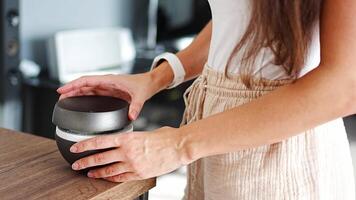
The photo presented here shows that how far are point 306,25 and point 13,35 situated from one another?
5.60 feet

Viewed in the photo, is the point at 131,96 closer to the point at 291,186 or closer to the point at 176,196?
the point at 291,186

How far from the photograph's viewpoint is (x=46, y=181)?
2.61 ft

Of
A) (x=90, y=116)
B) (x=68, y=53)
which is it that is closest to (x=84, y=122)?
(x=90, y=116)

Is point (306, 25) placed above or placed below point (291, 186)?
above

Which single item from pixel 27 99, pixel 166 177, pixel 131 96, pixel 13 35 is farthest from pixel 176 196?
pixel 131 96

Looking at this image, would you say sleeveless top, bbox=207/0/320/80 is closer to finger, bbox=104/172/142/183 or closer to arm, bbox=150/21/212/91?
arm, bbox=150/21/212/91

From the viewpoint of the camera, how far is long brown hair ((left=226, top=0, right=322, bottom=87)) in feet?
2.62

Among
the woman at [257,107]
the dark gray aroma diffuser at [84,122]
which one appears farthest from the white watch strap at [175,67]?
the dark gray aroma diffuser at [84,122]

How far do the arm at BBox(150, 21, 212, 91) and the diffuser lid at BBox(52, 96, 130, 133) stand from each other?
200 mm

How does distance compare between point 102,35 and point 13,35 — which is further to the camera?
point 102,35

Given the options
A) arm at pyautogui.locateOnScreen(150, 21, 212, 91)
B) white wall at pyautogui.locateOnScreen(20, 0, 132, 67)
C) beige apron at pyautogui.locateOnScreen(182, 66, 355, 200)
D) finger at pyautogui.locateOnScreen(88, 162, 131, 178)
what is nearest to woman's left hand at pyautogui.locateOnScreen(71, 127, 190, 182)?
finger at pyautogui.locateOnScreen(88, 162, 131, 178)

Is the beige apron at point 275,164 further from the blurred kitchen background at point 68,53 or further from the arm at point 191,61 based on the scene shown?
the blurred kitchen background at point 68,53

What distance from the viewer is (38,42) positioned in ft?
8.55

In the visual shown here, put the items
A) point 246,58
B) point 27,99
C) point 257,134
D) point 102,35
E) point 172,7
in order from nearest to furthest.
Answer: point 257,134 → point 246,58 → point 27,99 → point 102,35 → point 172,7
